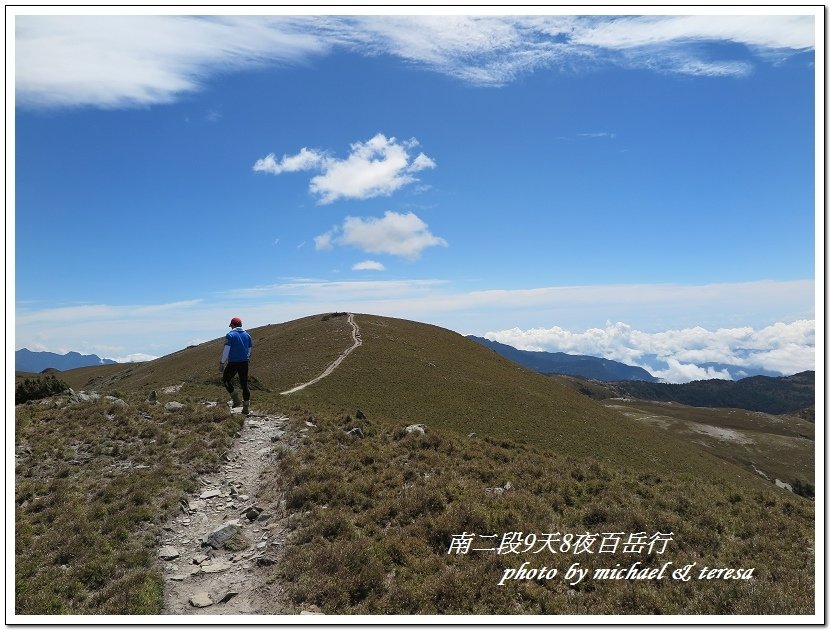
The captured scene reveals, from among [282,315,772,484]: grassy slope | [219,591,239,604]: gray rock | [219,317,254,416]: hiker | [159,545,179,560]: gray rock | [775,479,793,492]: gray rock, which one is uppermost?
[219,317,254,416]: hiker

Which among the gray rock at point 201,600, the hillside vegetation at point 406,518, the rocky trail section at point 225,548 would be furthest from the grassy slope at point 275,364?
the gray rock at point 201,600

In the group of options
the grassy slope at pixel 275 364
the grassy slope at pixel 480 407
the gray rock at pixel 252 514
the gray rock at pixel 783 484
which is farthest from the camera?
the gray rock at pixel 783 484

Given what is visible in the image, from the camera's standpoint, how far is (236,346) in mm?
21688

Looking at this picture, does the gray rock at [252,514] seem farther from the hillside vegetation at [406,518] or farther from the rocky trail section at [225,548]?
the hillside vegetation at [406,518]

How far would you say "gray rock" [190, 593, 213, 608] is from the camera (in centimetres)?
962

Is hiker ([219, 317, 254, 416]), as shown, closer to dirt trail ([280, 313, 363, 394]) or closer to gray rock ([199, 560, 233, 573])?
gray rock ([199, 560, 233, 573])

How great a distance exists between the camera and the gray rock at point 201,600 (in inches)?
379

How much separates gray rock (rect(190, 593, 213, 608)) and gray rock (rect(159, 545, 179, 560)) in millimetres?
1985

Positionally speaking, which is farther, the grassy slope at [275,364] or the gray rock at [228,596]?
the grassy slope at [275,364]

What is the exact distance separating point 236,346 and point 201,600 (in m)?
13.6

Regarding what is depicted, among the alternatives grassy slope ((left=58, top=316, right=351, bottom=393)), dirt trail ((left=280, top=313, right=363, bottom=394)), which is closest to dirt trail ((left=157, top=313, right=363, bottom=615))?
dirt trail ((left=280, top=313, right=363, bottom=394))

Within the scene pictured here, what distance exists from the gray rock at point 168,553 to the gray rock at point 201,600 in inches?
78.1

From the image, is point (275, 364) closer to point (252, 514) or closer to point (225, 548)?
point (252, 514)

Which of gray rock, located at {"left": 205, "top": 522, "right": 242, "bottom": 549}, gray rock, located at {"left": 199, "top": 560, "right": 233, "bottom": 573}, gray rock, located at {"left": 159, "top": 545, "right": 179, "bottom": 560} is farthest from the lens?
gray rock, located at {"left": 205, "top": 522, "right": 242, "bottom": 549}
